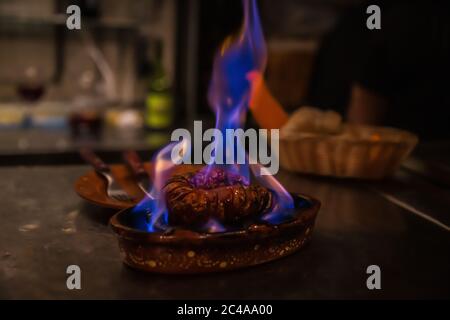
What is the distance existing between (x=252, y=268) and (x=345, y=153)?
0.60 m

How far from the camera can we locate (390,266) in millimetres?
848

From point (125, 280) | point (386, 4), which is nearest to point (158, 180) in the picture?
point (125, 280)

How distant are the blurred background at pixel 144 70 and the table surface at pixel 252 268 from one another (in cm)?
122

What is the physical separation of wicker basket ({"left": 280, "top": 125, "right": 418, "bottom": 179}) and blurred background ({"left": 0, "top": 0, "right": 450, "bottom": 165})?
941 millimetres

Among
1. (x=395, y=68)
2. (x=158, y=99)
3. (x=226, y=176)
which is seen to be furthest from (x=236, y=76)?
(x=158, y=99)

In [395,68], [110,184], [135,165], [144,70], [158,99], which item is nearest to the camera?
[110,184]

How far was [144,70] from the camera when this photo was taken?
10.2ft

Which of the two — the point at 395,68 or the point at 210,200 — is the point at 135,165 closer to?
the point at 210,200

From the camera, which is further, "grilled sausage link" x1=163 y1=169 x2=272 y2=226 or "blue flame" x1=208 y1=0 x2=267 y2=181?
"blue flame" x1=208 y1=0 x2=267 y2=181

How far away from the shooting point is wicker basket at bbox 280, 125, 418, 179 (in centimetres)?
135

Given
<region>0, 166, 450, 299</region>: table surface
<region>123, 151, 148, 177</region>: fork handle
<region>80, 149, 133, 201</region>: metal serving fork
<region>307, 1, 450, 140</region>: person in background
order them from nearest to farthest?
<region>0, 166, 450, 299</region>: table surface → <region>80, 149, 133, 201</region>: metal serving fork → <region>123, 151, 148, 177</region>: fork handle → <region>307, 1, 450, 140</region>: person in background

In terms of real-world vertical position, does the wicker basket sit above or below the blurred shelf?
below

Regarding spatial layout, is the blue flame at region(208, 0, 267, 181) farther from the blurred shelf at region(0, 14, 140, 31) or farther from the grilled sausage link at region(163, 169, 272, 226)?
the blurred shelf at region(0, 14, 140, 31)

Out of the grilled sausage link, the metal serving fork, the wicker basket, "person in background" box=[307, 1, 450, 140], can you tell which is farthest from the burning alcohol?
"person in background" box=[307, 1, 450, 140]
